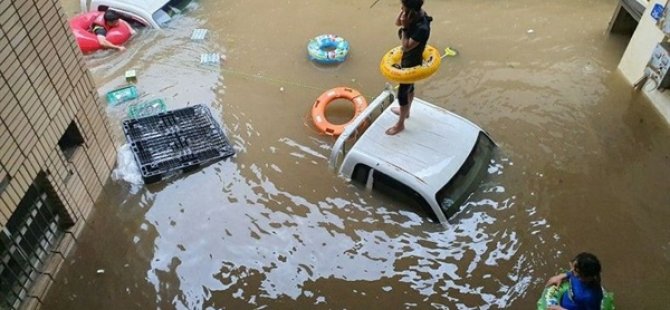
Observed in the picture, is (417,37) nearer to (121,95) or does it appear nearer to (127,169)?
(127,169)

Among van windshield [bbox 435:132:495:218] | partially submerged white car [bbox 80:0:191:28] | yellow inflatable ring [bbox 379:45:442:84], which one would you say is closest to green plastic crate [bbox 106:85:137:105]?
partially submerged white car [bbox 80:0:191:28]

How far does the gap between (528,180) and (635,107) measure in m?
2.88

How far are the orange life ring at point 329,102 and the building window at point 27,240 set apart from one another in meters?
3.80

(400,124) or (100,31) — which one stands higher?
(400,124)

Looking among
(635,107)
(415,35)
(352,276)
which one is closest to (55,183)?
(352,276)

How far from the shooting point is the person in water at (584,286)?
470 centimetres

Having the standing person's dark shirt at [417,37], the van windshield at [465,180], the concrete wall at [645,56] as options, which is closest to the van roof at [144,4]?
the standing person's dark shirt at [417,37]

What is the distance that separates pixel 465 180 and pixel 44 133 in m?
5.06

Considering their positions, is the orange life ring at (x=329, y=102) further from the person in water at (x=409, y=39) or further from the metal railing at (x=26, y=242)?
the metal railing at (x=26, y=242)

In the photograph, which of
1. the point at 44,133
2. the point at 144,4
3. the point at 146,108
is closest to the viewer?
the point at 44,133

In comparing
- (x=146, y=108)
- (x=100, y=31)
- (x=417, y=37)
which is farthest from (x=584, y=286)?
(x=100, y=31)

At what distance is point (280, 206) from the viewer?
7.03 metres

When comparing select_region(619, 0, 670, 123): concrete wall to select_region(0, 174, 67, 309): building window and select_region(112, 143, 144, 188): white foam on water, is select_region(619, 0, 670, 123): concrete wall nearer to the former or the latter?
select_region(112, 143, 144, 188): white foam on water

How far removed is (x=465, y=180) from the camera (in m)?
6.53
